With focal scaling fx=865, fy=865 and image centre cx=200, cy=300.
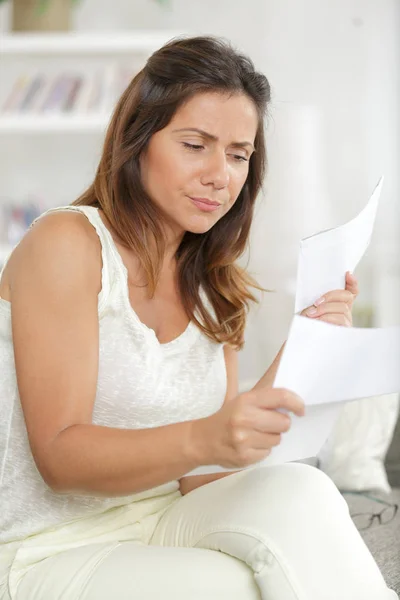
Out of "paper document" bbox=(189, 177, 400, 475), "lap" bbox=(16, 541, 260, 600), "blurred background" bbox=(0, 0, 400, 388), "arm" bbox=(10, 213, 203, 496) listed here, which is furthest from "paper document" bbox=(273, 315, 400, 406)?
"blurred background" bbox=(0, 0, 400, 388)

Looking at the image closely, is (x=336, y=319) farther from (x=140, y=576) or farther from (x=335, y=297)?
(x=140, y=576)

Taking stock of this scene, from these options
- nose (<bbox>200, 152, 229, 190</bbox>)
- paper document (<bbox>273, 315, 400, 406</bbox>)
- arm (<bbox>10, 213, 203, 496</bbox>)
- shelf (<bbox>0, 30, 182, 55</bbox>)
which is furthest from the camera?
shelf (<bbox>0, 30, 182, 55</bbox>)

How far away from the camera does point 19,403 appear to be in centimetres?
115

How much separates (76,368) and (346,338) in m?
0.34

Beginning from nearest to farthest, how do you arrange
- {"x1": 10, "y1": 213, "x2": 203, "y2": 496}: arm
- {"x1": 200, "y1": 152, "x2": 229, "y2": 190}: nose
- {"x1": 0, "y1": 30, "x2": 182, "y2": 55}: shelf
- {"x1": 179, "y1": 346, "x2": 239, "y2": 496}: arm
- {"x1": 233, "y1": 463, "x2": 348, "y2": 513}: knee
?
{"x1": 10, "y1": 213, "x2": 203, "y2": 496}: arm
{"x1": 233, "y1": 463, "x2": 348, "y2": 513}: knee
{"x1": 200, "y1": 152, "x2": 229, "y2": 190}: nose
{"x1": 179, "y1": 346, "x2": 239, "y2": 496}: arm
{"x1": 0, "y1": 30, "x2": 182, "y2": 55}: shelf

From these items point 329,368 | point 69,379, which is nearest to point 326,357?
point 329,368

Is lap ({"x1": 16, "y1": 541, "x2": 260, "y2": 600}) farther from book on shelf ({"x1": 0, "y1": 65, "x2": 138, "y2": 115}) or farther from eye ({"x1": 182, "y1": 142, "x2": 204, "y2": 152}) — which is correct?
book on shelf ({"x1": 0, "y1": 65, "x2": 138, "y2": 115})

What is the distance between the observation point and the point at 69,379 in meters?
1.02

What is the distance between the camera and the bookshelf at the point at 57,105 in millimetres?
2684

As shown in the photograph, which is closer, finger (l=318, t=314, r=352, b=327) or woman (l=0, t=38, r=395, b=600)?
woman (l=0, t=38, r=395, b=600)

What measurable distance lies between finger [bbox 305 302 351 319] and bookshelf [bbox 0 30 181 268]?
163cm

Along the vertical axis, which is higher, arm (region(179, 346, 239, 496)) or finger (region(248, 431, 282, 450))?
finger (region(248, 431, 282, 450))

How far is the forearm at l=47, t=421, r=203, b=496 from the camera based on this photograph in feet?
2.99

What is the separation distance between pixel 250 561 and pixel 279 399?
10.9 inches
